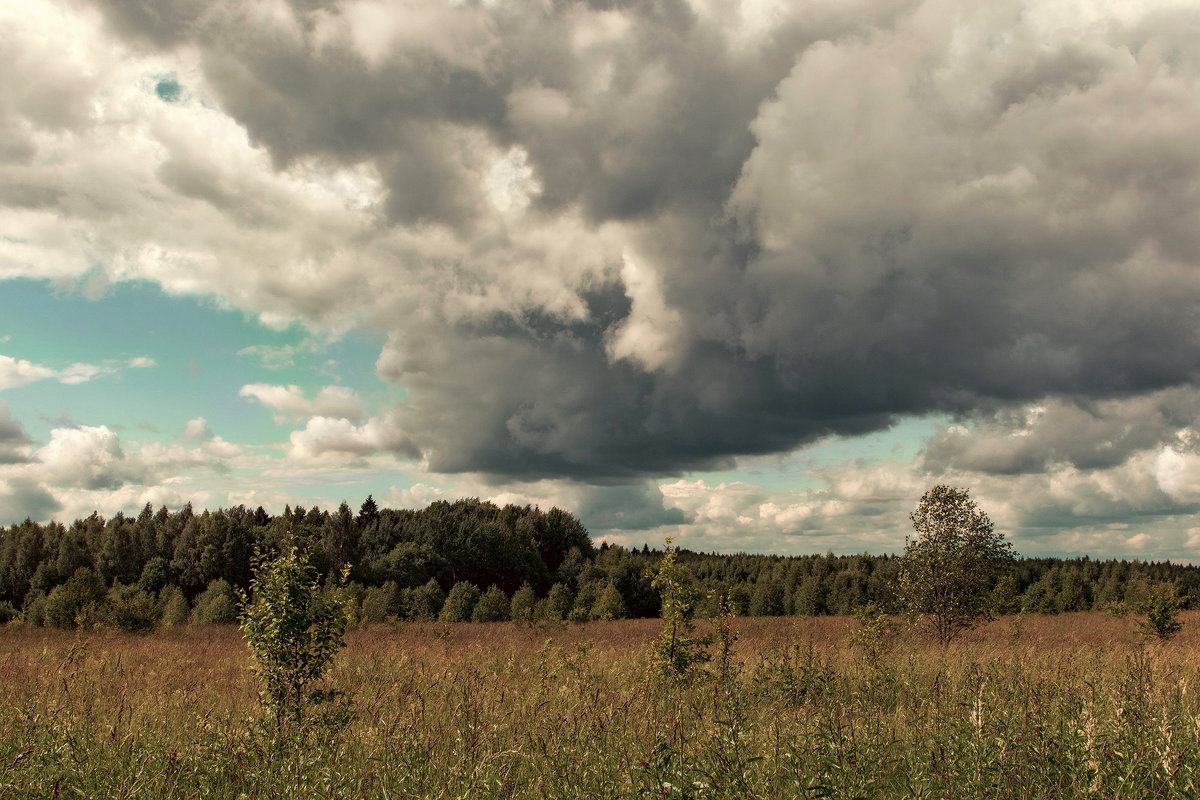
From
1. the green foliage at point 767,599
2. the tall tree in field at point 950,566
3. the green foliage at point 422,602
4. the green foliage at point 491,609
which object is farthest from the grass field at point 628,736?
the green foliage at point 767,599

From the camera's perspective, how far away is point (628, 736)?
7.59 meters

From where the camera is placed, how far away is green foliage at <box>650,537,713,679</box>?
1275 centimetres

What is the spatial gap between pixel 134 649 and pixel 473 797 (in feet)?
62.7

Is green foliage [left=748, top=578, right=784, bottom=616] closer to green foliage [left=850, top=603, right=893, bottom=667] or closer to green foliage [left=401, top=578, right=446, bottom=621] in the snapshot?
green foliage [left=401, top=578, right=446, bottom=621]

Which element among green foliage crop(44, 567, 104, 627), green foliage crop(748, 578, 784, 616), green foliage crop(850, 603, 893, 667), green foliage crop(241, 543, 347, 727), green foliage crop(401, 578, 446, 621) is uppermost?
green foliage crop(241, 543, 347, 727)

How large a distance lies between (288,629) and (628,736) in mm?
4391

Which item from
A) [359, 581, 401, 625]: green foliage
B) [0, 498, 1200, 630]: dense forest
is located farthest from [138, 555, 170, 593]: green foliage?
[359, 581, 401, 625]: green foliage

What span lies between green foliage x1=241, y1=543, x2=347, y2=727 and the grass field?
0.66 m

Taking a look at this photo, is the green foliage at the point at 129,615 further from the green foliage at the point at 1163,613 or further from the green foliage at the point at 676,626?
the green foliage at the point at 1163,613

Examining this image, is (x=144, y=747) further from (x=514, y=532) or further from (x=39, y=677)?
(x=514, y=532)

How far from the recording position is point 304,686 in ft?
30.4

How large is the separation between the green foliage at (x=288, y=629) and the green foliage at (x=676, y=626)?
5.87 m

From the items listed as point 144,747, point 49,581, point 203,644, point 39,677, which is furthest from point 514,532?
point 144,747

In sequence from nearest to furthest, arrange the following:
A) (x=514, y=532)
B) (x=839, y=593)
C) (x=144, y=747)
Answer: (x=144, y=747) → (x=839, y=593) → (x=514, y=532)
